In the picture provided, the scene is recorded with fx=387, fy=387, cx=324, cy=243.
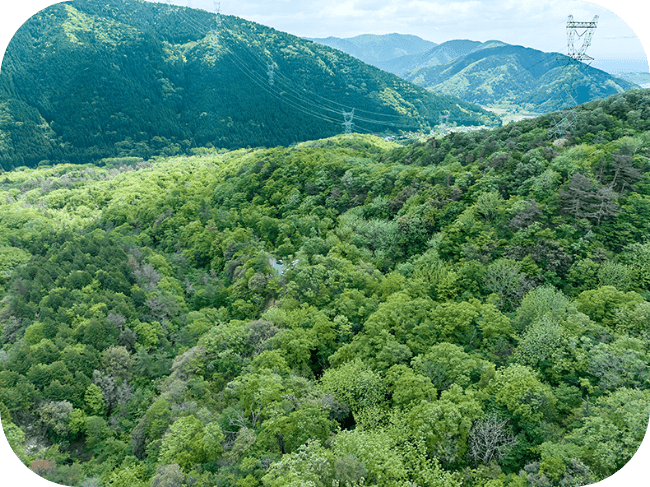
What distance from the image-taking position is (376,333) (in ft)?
129

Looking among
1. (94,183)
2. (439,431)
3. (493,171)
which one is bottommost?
(94,183)

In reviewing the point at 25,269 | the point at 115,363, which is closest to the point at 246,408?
the point at 115,363

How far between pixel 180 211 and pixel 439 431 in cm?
8134

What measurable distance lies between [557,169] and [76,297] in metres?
69.8

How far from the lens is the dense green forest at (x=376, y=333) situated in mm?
28000

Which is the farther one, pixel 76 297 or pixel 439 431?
pixel 76 297

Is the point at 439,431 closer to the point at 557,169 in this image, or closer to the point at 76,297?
the point at 557,169

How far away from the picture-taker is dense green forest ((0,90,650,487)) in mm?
28000

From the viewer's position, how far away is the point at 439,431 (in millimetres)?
28141

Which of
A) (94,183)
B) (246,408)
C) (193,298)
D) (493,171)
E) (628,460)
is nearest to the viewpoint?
(628,460)

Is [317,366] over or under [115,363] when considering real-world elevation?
over

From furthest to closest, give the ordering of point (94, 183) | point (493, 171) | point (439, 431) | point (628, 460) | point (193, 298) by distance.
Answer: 1. point (94, 183)
2. point (193, 298)
3. point (493, 171)
4. point (439, 431)
5. point (628, 460)

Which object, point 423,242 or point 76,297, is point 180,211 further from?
point 423,242

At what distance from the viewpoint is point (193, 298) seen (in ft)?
216
